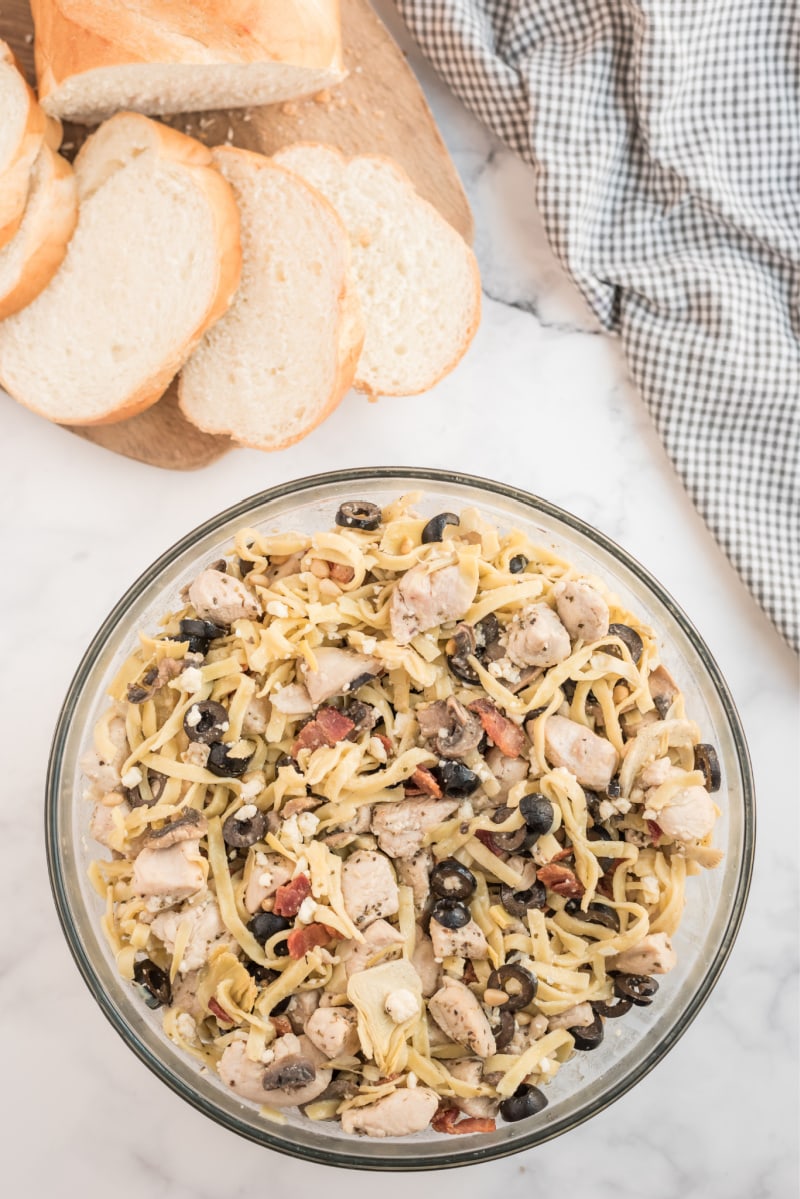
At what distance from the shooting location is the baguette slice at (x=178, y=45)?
3.12 metres

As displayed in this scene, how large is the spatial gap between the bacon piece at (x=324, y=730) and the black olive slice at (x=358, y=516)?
54 cm

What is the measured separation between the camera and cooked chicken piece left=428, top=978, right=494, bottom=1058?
2.62 m

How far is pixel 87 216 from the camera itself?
138 inches

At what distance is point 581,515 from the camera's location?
370 centimetres

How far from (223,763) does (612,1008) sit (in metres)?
1.25

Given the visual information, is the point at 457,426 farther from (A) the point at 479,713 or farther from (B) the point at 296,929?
(B) the point at 296,929

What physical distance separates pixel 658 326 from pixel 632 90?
773 millimetres

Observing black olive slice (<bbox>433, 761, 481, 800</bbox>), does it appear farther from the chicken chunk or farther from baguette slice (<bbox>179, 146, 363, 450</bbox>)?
baguette slice (<bbox>179, 146, 363, 450</bbox>)

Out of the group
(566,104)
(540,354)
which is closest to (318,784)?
(540,354)

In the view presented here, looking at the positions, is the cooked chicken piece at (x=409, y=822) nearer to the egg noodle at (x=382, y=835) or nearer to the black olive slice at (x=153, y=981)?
the egg noodle at (x=382, y=835)

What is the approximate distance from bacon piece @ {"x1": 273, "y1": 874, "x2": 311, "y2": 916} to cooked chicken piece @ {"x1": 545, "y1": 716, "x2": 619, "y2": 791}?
27.8 inches

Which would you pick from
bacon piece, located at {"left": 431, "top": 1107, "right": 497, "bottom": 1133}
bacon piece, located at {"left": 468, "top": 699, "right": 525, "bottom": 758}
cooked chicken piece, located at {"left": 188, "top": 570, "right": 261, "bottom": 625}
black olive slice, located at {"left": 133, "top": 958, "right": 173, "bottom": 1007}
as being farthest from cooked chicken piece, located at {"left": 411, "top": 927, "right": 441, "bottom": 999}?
cooked chicken piece, located at {"left": 188, "top": 570, "right": 261, "bottom": 625}

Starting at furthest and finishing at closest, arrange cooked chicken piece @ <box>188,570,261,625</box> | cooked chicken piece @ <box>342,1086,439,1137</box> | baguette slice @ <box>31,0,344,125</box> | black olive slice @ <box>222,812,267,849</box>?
baguette slice @ <box>31,0,344,125</box>, cooked chicken piece @ <box>188,570,261,625</box>, black olive slice @ <box>222,812,267,849</box>, cooked chicken piece @ <box>342,1086,439,1137</box>

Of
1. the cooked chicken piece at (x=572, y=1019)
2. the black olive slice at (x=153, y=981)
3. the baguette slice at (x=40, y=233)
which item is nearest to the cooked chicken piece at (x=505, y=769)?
the cooked chicken piece at (x=572, y=1019)
